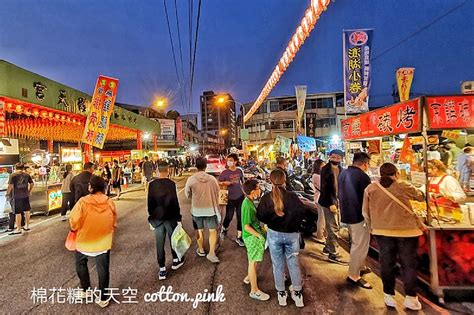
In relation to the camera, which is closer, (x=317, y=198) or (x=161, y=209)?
(x=161, y=209)

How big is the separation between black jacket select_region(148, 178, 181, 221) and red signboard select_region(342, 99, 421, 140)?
3.87m

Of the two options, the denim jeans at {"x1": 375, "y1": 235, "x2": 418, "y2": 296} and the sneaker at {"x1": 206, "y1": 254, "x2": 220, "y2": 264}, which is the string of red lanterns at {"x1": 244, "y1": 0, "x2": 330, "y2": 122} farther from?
the sneaker at {"x1": 206, "y1": 254, "x2": 220, "y2": 264}

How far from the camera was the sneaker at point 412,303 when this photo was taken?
3287 mm

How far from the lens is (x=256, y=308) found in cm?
341

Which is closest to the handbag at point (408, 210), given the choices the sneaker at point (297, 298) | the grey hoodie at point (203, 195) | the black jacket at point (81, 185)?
the sneaker at point (297, 298)

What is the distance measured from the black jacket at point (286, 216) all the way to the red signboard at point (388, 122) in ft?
7.16

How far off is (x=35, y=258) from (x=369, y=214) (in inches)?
251

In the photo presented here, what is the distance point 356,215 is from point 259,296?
1.84 meters

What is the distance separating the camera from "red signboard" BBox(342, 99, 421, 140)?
12.8ft

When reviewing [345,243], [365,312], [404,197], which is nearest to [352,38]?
[345,243]

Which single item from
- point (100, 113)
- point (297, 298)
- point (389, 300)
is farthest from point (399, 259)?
point (100, 113)

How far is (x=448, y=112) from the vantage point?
3.75 metres

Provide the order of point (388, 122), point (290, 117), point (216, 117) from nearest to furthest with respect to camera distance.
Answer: point (388, 122) → point (290, 117) → point (216, 117)

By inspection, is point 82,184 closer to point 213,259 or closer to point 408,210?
point 213,259
